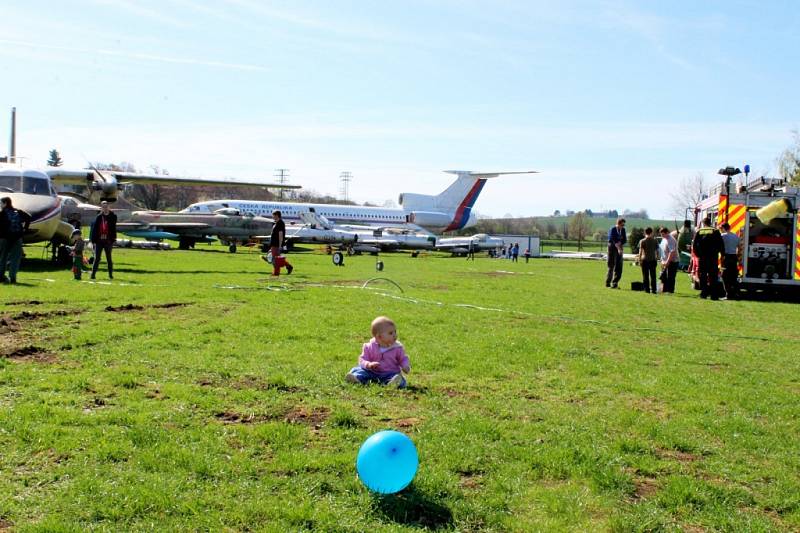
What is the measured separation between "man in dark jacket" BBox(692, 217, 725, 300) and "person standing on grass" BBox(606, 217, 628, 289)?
2.34m

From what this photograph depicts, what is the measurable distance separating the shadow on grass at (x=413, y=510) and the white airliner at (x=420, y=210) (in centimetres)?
5327

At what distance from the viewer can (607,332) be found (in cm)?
1070

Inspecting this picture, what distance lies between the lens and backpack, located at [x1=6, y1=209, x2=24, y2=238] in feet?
49.6

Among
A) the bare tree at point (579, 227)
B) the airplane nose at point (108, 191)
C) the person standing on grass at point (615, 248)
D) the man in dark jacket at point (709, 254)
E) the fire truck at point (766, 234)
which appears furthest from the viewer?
the bare tree at point (579, 227)

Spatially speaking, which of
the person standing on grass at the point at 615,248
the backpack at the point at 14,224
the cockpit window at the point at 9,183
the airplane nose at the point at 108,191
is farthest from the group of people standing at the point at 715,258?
the airplane nose at the point at 108,191

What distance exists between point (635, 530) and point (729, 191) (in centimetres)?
1707

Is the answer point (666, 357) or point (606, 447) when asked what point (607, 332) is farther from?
point (606, 447)

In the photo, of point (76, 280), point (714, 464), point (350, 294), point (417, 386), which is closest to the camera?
point (714, 464)

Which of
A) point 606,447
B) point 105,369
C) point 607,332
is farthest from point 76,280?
point 606,447

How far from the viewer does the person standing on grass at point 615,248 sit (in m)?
20.1

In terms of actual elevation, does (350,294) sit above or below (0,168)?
below

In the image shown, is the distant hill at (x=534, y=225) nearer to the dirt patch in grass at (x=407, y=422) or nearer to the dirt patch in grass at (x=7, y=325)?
the dirt patch in grass at (x=7, y=325)

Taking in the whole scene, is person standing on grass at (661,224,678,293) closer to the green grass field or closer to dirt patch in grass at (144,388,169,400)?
the green grass field

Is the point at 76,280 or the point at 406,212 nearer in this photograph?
the point at 76,280
